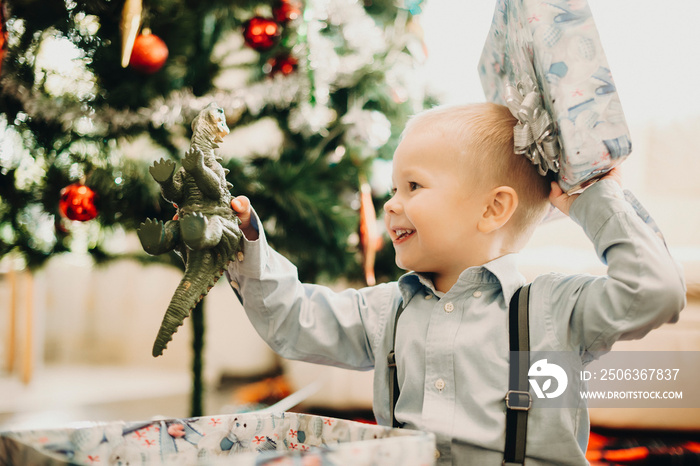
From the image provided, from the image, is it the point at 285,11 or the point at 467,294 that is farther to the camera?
the point at 285,11

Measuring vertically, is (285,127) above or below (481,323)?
above

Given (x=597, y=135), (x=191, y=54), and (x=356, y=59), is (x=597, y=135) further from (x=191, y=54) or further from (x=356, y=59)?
(x=191, y=54)

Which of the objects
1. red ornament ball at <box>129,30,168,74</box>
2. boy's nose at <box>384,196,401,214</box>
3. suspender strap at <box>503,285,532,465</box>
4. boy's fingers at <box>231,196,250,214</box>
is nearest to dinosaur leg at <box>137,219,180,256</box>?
boy's fingers at <box>231,196,250,214</box>

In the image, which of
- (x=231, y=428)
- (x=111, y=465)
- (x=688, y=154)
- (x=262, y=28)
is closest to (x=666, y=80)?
(x=688, y=154)

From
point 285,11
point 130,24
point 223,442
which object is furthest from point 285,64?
point 223,442

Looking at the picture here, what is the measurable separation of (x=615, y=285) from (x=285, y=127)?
839 mm

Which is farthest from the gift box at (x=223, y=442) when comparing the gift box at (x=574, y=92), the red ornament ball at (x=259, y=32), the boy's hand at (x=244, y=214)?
the red ornament ball at (x=259, y=32)

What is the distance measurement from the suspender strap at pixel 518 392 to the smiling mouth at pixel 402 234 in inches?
6.6

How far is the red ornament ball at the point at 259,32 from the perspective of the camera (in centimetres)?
108

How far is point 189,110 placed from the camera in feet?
3.64

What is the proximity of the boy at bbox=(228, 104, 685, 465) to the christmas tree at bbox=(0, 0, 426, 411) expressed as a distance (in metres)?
0.40

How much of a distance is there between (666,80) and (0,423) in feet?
7.30

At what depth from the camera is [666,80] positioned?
1767 millimetres

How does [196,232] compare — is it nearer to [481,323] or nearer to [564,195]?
[481,323]
